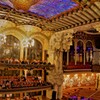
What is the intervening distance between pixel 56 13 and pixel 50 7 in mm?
1002

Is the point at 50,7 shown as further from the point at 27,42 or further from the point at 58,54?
the point at 58,54

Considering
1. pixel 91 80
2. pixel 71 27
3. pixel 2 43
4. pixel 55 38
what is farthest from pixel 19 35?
pixel 91 80

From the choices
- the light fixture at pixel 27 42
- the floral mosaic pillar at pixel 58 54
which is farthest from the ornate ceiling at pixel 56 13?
the light fixture at pixel 27 42

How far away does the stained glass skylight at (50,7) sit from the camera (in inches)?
324

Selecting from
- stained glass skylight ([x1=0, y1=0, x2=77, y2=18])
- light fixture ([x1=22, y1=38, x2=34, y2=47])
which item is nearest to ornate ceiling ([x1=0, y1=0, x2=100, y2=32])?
stained glass skylight ([x1=0, y1=0, x2=77, y2=18])

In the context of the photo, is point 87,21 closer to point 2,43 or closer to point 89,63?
point 2,43

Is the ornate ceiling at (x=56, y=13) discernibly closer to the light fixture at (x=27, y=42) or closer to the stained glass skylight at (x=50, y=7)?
the stained glass skylight at (x=50, y=7)

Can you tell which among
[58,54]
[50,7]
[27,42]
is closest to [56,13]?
[50,7]

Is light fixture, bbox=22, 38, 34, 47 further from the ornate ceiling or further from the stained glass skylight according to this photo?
the stained glass skylight

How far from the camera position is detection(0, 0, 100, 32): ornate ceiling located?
8.19 m

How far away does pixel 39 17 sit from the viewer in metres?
11.0

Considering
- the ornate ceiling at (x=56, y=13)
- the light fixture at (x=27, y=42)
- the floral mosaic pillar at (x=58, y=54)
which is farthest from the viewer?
the light fixture at (x=27, y=42)

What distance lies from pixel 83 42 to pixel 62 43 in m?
5.99

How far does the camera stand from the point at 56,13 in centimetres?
1005
